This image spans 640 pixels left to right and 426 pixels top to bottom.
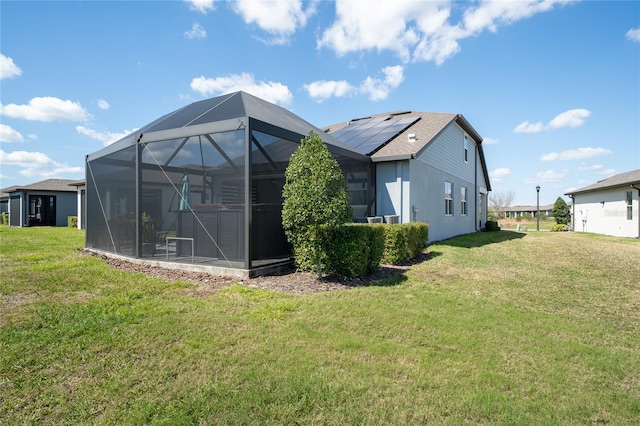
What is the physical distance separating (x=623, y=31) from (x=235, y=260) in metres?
13.2

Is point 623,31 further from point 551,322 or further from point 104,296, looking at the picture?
point 104,296

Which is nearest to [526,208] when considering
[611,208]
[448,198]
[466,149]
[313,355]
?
[611,208]

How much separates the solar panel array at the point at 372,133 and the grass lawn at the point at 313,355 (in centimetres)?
731

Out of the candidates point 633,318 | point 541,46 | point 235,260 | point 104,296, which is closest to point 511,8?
point 541,46

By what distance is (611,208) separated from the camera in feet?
64.3

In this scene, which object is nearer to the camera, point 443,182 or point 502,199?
point 443,182

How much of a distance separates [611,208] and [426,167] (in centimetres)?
1553

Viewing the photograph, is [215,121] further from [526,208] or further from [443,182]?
[526,208]

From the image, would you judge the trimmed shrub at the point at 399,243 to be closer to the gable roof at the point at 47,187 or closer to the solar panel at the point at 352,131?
the solar panel at the point at 352,131

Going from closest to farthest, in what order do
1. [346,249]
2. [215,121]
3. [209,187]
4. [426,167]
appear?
[346,249] → [215,121] → [209,187] → [426,167]

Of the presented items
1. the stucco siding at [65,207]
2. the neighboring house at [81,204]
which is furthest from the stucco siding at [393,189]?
the stucco siding at [65,207]

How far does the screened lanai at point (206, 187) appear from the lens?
6230 millimetres

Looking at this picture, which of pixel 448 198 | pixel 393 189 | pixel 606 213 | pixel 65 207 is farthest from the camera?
pixel 65 207

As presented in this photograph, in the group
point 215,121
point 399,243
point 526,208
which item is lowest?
point 399,243
